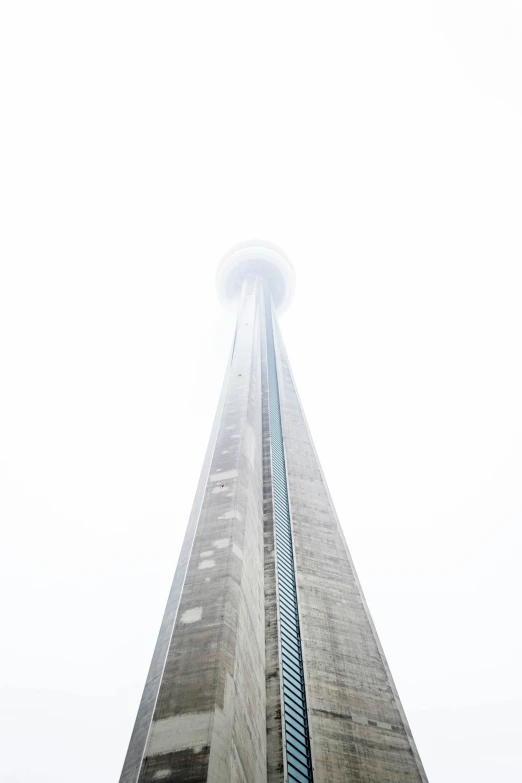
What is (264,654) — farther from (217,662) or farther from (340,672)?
(217,662)

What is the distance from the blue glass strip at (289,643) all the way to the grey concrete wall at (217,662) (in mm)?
810

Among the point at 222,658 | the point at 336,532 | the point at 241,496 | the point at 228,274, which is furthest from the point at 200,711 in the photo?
the point at 228,274

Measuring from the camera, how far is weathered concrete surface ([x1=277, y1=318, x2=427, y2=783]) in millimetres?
7988

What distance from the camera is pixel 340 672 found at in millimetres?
9836

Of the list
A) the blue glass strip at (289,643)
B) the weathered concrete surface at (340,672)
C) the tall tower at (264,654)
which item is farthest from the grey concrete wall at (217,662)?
the weathered concrete surface at (340,672)

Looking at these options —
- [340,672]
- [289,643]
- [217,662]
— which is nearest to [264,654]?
[289,643]

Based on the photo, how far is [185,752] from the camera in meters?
4.46

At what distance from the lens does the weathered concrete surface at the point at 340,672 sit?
7.99 metres

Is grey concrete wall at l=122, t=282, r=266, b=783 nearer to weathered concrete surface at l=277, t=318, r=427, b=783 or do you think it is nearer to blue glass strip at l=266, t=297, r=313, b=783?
blue glass strip at l=266, t=297, r=313, b=783

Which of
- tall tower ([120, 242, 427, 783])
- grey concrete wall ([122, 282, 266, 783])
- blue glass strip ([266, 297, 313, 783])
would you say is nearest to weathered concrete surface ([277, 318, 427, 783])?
tall tower ([120, 242, 427, 783])

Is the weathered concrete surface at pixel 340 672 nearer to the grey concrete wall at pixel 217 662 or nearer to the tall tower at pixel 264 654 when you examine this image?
the tall tower at pixel 264 654

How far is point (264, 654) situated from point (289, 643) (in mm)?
1259

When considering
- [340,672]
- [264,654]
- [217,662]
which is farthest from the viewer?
[340,672]

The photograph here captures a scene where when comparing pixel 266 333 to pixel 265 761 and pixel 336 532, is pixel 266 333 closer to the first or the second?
pixel 336 532
